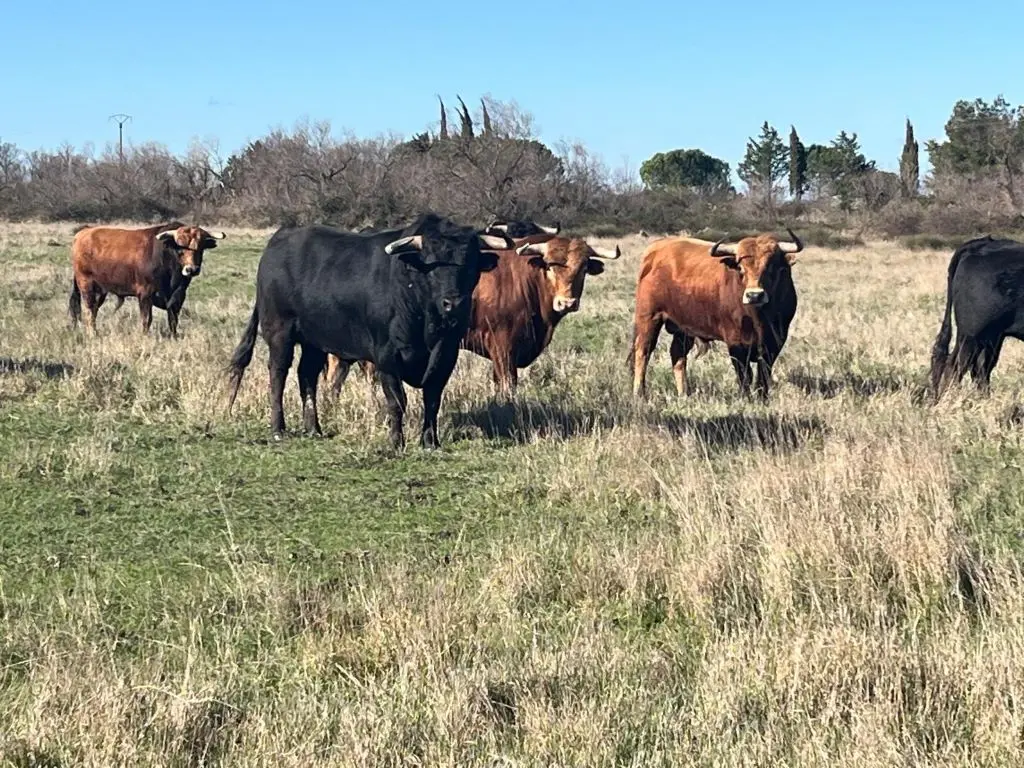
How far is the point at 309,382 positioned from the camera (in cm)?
930

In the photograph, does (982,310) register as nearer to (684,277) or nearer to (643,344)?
(684,277)

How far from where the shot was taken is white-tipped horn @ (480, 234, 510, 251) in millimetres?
8820

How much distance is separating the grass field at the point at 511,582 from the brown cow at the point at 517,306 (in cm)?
60

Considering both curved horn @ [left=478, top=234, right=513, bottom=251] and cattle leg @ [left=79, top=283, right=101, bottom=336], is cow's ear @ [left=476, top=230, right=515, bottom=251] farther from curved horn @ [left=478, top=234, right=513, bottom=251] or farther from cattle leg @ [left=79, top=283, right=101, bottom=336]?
cattle leg @ [left=79, top=283, right=101, bottom=336]

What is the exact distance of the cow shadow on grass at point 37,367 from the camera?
10648mm

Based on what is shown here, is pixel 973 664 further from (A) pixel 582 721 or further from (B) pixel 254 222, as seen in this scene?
(B) pixel 254 222

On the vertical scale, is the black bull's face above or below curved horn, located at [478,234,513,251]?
below

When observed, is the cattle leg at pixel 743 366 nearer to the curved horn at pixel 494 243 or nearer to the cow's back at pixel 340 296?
the curved horn at pixel 494 243

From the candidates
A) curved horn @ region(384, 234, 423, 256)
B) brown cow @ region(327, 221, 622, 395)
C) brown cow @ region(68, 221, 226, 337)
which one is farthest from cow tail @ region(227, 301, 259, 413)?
brown cow @ region(68, 221, 226, 337)

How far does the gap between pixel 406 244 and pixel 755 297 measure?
3568mm

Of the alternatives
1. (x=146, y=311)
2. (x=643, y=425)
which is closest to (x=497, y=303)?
(x=643, y=425)

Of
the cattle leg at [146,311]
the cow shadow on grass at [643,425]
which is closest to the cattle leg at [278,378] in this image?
the cow shadow on grass at [643,425]

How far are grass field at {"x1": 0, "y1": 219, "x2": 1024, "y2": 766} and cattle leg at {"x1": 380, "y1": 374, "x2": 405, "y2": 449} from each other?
0.14 meters

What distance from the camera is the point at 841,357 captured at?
13.2 metres
